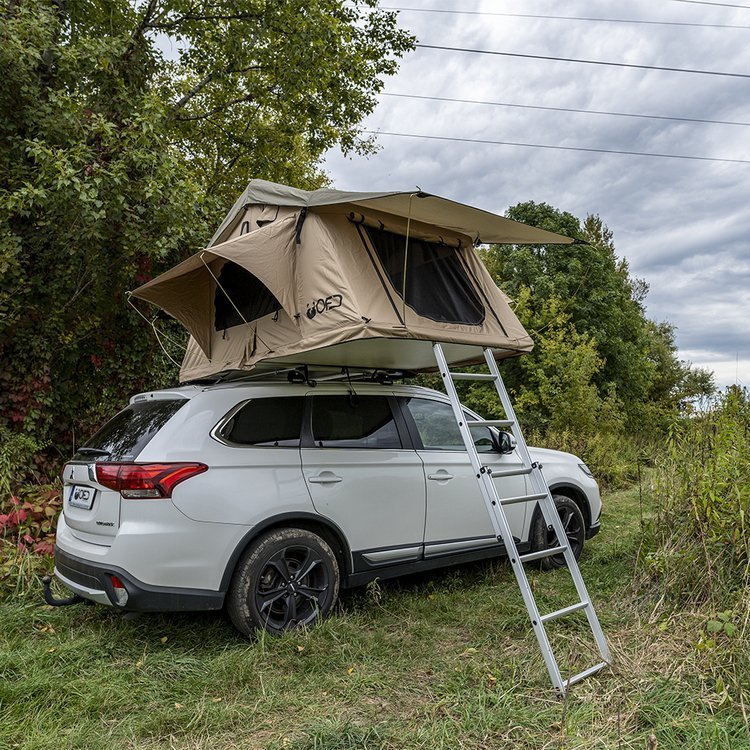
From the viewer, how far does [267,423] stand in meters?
4.11

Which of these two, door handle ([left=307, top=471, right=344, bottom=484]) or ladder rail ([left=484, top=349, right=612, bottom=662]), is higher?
door handle ([left=307, top=471, right=344, bottom=484])

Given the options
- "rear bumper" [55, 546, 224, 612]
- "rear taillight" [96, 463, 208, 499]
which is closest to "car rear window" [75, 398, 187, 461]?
"rear taillight" [96, 463, 208, 499]

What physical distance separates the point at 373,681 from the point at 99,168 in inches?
213

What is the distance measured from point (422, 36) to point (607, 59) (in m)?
3.88

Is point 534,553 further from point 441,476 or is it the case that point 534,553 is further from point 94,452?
point 94,452

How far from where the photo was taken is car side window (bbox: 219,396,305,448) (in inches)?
156

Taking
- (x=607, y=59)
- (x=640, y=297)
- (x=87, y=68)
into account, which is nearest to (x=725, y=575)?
(x=87, y=68)

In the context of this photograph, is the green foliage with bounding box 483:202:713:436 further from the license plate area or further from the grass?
the license plate area

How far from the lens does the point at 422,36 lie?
11.4 m

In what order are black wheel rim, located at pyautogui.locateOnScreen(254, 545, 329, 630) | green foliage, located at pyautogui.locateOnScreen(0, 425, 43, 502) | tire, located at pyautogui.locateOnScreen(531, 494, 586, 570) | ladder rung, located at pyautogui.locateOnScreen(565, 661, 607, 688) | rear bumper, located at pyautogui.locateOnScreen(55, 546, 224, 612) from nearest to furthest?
ladder rung, located at pyautogui.locateOnScreen(565, 661, 607, 688) → rear bumper, located at pyautogui.locateOnScreen(55, 546, 224, 612) → black wheel rim, located at pyautogui.locateOnScreen(254, 545, 329, 630) → tire, located at pyautogui.locateOnScreen(531, 494, 586, 570) → green foliage, located at pyautogui.locateOnScreen(0, 425, 43, 502)

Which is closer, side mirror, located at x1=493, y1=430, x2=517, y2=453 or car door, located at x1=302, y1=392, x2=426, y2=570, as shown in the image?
car door, located at x1=302, y1=392, x2=426, y2=570

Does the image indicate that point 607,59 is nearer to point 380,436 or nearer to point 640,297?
point 380,436

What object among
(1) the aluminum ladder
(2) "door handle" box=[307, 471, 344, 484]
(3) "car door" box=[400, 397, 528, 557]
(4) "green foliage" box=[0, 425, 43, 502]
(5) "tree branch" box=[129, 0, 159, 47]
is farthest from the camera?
(5) "tree branch" box=[129, 0, 159, 47]

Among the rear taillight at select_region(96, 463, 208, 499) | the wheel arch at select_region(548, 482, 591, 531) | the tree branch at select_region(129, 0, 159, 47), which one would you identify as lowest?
the wheel arch at select_region(548, 482, 591, 531)
